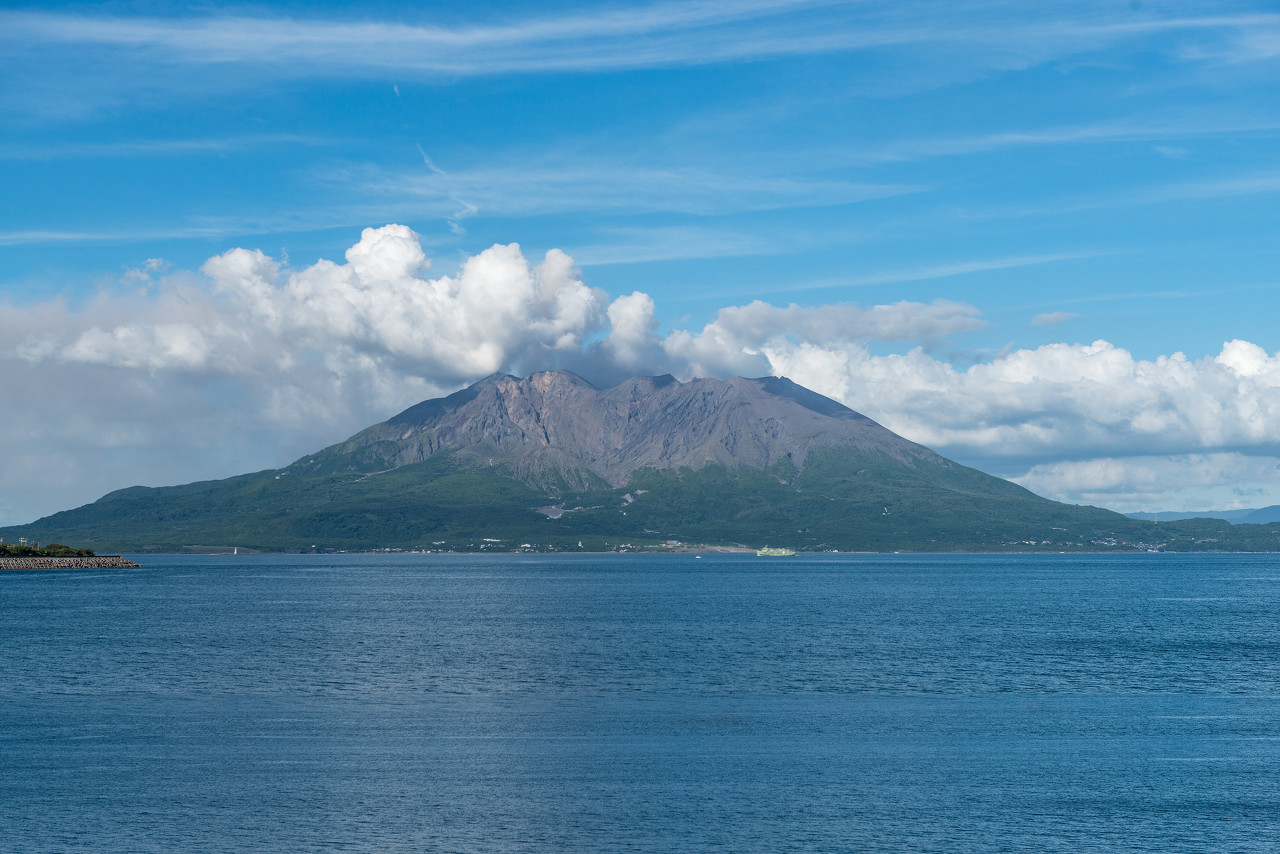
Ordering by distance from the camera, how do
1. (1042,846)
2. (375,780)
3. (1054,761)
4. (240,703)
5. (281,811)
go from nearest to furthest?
(1042,846)
(281,811)
(375,780)
(1054,761)
(240,703)

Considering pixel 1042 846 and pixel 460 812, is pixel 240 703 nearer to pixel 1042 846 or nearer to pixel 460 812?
pixel 460 812

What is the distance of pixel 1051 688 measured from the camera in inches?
2901

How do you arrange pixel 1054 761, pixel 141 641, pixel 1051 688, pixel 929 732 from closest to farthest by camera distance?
1. pixel 1054 761
2. pixel 929 732
3. pixel 1051 688
4. pixel 141 641

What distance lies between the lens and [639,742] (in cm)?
5438

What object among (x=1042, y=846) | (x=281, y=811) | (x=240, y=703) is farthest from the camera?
(x=240, y=703)

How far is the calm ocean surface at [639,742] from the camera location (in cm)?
3894

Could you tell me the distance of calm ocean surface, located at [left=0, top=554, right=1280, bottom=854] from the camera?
38.9 metres

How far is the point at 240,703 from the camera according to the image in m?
66.9

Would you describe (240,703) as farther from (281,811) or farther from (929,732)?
Result: (929,732)

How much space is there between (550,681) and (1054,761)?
120 feet

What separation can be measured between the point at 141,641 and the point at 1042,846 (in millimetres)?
90793

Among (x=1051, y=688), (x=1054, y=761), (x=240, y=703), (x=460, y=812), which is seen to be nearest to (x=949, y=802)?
(x=1054, y=761)

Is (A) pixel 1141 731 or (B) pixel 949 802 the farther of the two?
(A) pixel 1141 731

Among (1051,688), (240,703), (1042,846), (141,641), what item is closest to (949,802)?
(1042,846)
